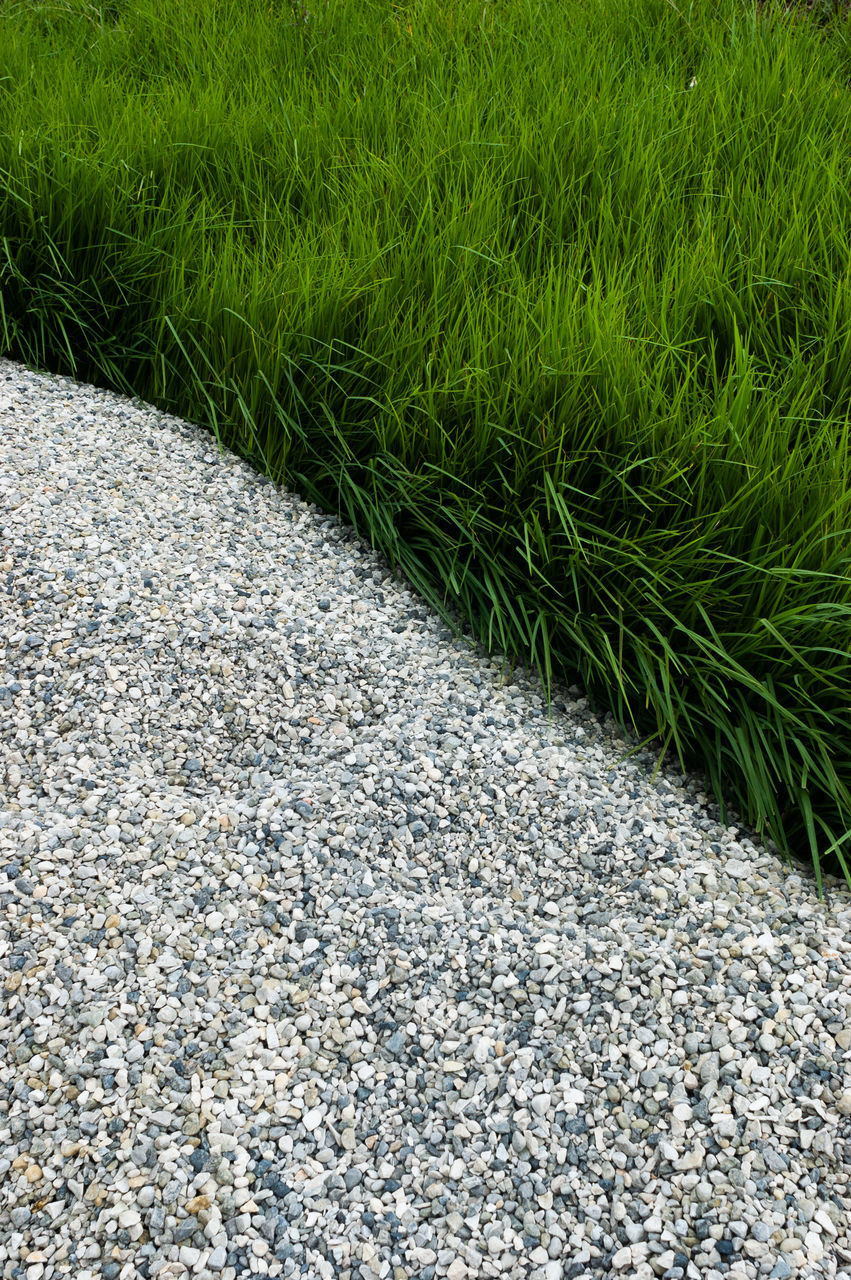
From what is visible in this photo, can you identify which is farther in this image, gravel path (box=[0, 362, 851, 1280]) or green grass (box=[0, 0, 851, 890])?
green grass (box=[0, 0, 851, 890])

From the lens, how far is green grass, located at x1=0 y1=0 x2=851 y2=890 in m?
2.27

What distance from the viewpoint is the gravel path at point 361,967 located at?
148cm

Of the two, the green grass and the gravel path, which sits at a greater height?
the green grass

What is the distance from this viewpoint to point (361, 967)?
1.79 metres

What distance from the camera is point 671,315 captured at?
9.35ft

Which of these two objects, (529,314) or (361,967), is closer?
(361,967)

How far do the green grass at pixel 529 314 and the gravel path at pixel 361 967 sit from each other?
26 cm

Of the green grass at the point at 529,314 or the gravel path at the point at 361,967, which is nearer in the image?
the gravel path at the point at 361,967

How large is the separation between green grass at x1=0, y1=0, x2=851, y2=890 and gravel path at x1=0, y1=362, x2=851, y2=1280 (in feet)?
0.84

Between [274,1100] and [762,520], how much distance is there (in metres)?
1.56

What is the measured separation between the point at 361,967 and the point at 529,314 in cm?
169

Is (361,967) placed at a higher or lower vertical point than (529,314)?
lower

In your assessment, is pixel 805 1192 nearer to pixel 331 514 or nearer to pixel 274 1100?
pixel 274 1100

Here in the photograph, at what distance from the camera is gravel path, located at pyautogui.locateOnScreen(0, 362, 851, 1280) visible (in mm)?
1482
